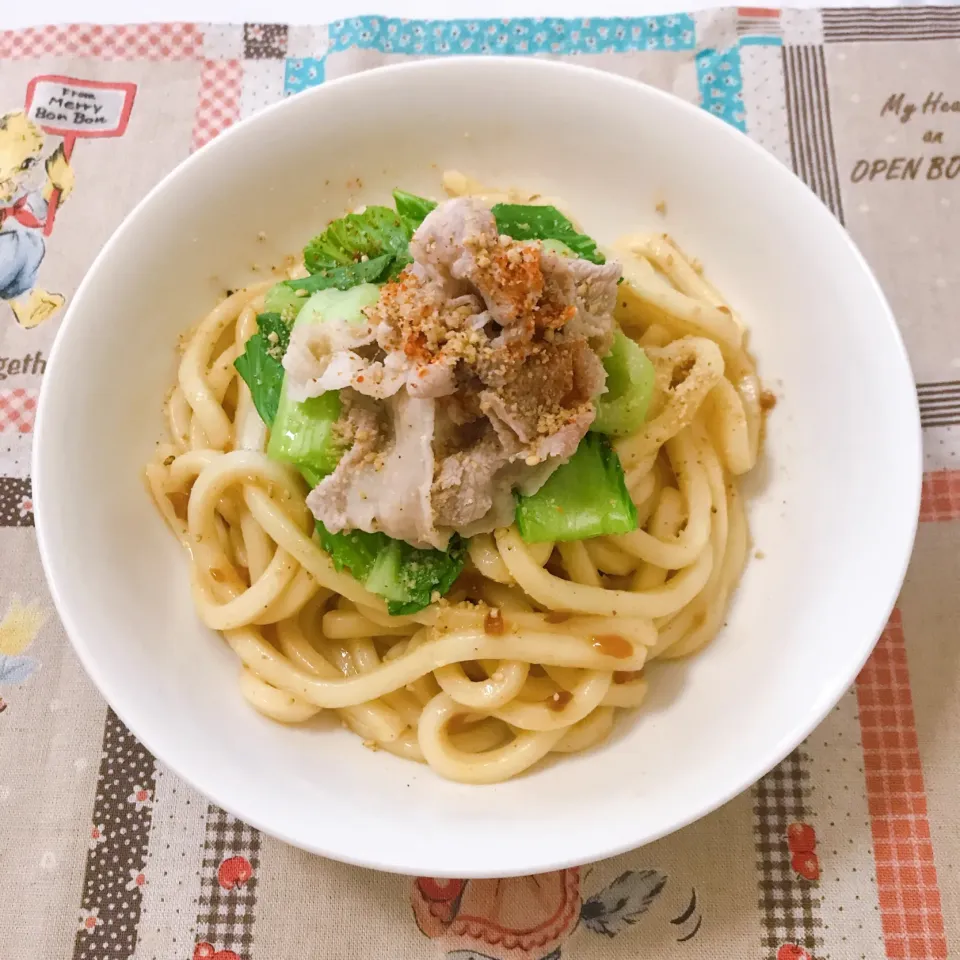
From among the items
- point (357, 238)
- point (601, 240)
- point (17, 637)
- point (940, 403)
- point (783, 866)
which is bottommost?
point (783, 866)

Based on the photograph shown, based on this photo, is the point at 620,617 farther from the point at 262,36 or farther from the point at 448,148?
the point at 262,36

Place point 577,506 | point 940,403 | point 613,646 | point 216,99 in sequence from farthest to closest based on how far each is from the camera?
point 216,99
point 940,403
point 613,646
point 577,506

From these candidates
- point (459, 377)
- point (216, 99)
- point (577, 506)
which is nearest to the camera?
point (459, 377)

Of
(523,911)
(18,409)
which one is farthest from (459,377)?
(18,409)

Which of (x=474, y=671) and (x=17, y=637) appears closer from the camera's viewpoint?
(x=474, y=671)

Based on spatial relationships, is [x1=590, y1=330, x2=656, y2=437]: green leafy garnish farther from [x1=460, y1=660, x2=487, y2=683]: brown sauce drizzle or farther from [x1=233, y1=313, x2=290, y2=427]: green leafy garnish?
[x1=233, y1=313, x2=290, y2=427]: green leafy garnish

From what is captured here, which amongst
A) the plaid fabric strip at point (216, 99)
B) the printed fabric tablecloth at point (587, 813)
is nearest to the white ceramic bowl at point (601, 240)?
the printed fabric tablecloth at point (587, 813)

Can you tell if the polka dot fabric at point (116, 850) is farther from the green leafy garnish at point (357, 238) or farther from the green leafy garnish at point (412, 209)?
the green leafy garnish at point (412, 209)

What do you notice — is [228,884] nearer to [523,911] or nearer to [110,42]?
[523,911]
